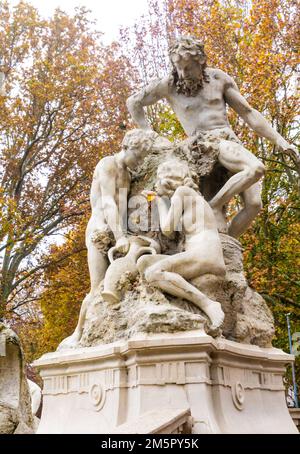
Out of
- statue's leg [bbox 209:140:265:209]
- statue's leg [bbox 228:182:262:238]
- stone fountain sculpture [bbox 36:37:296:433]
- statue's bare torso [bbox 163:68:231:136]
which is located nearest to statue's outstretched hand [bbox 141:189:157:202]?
stone fountain sculpture [bbox 36:37:296:433]

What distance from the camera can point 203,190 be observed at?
241 inches

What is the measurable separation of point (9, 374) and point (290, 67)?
955cm

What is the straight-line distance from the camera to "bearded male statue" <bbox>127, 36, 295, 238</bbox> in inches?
230

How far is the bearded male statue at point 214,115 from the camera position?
5.83 metres

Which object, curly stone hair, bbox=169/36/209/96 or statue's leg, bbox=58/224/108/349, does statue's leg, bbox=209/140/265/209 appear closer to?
curly stone hair, bbox=169/36/209/96

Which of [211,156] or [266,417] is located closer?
[266,417]

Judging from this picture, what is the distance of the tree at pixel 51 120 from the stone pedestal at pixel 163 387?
9.37 metres

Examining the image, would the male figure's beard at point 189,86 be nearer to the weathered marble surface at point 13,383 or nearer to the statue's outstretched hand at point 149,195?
the statue's outstretched hand at point 149,195

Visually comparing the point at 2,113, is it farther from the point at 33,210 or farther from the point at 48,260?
the point at 48,260

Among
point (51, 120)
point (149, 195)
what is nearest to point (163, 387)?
point (149, 195)

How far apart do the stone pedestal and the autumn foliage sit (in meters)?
7.57

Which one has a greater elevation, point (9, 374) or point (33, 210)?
point (33, 210)

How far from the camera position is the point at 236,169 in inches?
232

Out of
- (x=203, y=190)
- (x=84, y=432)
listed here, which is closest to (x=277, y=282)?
(x=203, y=190)
